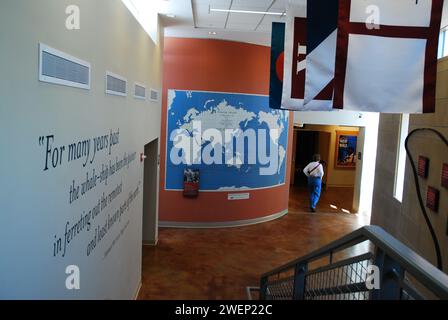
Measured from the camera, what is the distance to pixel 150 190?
8031mm

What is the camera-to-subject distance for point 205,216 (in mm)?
9812

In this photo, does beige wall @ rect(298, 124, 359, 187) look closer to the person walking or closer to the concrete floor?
the person walking

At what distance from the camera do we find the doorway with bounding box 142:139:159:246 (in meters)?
7.87

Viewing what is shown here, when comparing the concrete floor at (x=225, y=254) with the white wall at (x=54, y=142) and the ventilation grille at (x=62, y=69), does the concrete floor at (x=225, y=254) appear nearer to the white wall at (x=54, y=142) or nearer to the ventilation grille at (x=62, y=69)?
the white wall at (x=54, y=142)

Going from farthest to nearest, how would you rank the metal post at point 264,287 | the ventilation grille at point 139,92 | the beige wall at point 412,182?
the metal post at point 264,287, the ventilation grille at point 139,92, the beige wall at point 412,182

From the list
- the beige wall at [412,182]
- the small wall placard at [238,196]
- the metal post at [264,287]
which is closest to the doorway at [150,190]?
the small wall placard at [238,196]

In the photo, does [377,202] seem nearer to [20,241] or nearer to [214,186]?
[214,186]

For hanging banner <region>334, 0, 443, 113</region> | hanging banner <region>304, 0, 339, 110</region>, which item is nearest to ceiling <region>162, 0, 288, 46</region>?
hanging banner <region>304, 0, 339, 110</region>

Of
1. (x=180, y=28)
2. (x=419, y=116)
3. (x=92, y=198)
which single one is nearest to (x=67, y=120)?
(x=92, y=198)

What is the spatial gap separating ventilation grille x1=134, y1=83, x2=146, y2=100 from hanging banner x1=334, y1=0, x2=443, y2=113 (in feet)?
9.31

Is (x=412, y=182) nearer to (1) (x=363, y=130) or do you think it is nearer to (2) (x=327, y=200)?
(1) (x=363, y=130)

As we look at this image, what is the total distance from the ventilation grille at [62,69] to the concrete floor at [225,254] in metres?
4.10

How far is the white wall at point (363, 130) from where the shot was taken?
1185cm
